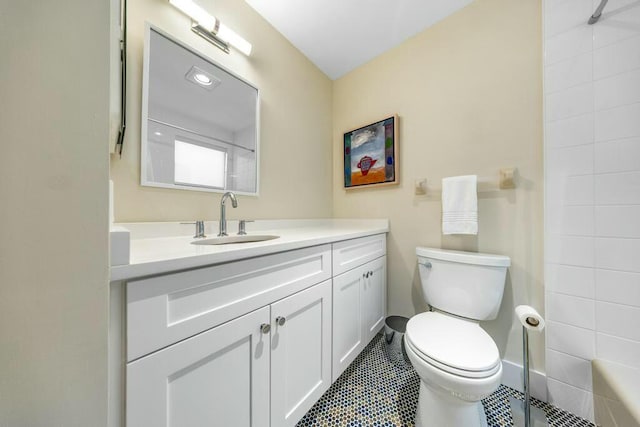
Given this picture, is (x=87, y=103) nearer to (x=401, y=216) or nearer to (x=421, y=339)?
(x=421, y=339)

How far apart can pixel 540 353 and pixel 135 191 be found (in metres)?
2.08

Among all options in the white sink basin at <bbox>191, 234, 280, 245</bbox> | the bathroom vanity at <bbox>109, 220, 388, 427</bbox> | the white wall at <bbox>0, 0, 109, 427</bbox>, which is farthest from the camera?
the white sink basin at <bbox>191, 234, 280, 245</bbox>

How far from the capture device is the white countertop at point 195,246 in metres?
0.48

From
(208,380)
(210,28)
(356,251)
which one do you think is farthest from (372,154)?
(208,380)

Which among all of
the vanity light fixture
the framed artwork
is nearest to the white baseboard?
the framed artwork

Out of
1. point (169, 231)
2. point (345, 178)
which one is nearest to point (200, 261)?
point (169, 231)

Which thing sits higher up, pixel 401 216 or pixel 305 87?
pixel 305 87

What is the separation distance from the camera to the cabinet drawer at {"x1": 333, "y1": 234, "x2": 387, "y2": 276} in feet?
3.49

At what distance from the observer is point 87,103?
350 mm

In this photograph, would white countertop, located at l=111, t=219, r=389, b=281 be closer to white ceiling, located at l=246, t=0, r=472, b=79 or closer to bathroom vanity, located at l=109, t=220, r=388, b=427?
bathroom vanity, located at l=109, t=220, r=388, b=427

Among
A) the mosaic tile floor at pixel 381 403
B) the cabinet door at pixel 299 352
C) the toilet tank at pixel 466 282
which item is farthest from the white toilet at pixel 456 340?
the cabinet door at pixel 299 352

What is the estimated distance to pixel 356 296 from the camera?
121 centimetres

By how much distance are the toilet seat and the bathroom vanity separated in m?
0.37

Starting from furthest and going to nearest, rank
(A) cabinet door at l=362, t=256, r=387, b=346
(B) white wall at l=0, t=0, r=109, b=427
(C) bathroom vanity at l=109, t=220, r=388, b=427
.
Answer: (A) cabinet door at l=362, t=256, r=387, b=346, (C) bathroom vanity at l=109, t=220, r=388, b=427, (B) white wall at l=0, t=0, r=109, b=427
